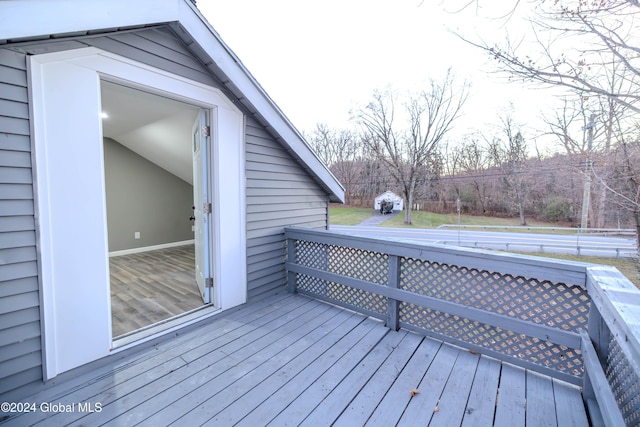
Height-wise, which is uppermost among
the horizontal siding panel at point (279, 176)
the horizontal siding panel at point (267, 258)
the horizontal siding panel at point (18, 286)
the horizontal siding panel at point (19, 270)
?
the horizontal siding panel at point (279, 176)

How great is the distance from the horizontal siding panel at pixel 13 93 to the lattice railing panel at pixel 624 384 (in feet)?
10.7

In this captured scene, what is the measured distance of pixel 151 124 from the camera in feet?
13.1

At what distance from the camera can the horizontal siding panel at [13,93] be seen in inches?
57.4

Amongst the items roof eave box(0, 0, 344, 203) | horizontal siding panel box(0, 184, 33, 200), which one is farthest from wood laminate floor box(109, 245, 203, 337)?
roof eave box(0, 0, 344, 203)

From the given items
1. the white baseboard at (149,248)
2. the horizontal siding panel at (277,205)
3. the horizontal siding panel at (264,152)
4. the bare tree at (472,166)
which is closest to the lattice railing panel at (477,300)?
the horizontal siding panel at (277,205)

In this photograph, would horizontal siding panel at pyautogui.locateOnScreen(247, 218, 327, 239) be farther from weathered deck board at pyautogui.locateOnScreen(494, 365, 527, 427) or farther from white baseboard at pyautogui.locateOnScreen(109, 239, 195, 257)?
white baseboard at pyautogui.locateOnScreen(109, 239, 195, 257)

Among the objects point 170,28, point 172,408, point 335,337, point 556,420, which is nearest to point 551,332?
point 556,420

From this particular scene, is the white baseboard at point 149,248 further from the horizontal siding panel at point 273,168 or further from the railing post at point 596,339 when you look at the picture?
the railing post at point 596,339

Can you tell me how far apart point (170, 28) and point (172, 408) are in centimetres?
280

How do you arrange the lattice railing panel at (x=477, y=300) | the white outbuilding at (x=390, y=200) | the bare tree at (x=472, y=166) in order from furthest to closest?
the white outbuilding at (x=390, y=200) → the bare tree at (x=472, y=166) → the lattice railing panel at (x=477, y=300)

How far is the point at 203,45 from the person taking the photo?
229 centimetres

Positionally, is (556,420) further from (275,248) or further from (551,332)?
(275,248)

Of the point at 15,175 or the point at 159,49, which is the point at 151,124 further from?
the point at 15,175

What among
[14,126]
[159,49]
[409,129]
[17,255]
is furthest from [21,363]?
[409,129]
